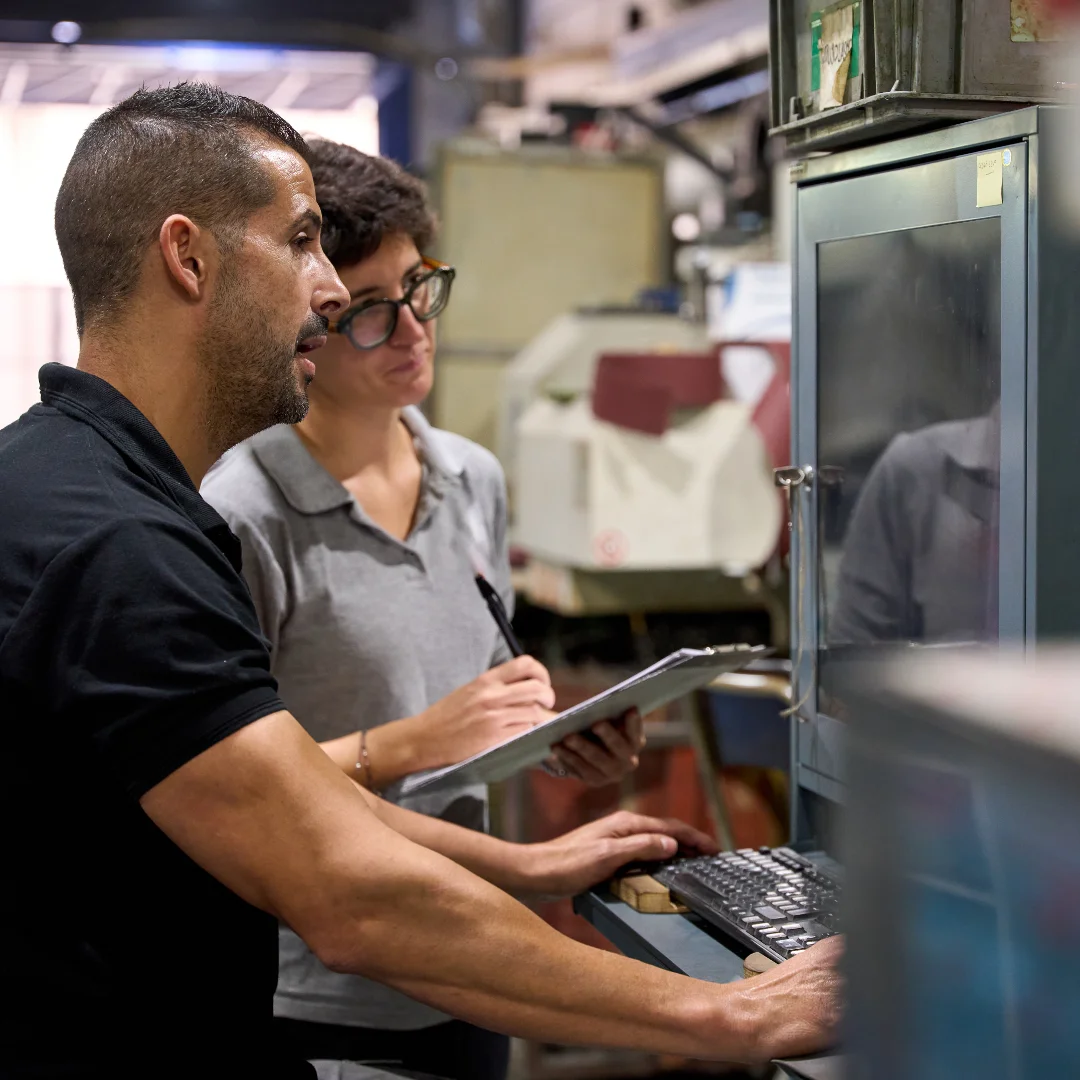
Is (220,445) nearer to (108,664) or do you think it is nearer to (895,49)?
(108,664)

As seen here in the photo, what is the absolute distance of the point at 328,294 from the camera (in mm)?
1299

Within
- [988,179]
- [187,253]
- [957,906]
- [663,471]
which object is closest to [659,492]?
[663,471]

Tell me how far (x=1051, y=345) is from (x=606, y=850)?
2.40 feet

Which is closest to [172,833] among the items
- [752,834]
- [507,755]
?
[507,755]

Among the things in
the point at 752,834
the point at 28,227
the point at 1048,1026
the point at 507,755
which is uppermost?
the point at 28,227

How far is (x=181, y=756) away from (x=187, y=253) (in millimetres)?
455

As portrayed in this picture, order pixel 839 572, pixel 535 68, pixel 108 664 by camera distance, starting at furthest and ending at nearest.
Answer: pixel 535 68, pixel 839 572, pixel 108 664

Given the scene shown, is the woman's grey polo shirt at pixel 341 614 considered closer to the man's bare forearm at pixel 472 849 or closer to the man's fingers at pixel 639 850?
the man's bare forearm at pixel 472 849

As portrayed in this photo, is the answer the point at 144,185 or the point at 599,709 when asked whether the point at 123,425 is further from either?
the point at 599,709

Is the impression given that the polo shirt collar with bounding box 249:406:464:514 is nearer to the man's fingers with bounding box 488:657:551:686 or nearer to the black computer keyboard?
the man's fingers with bounding box 488:657:551:686

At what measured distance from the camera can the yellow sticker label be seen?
1250mm

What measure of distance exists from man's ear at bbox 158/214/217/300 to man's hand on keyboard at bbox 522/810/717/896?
2.48 feet

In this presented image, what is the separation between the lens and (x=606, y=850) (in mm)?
1557

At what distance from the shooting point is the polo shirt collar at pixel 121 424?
114 centimetres
